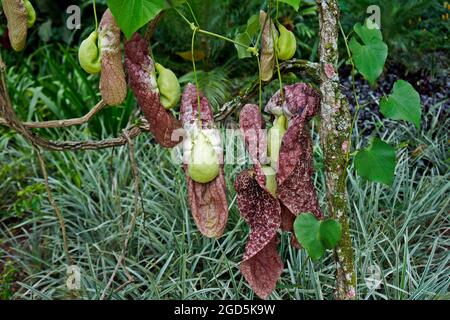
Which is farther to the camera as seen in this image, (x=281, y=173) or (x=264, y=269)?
(x=264, y=269)

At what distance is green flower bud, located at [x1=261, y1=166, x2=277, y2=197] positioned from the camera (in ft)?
3.98

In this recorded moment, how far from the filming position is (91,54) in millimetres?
1198

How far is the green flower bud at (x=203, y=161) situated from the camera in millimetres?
1149

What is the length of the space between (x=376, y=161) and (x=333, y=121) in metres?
0.12

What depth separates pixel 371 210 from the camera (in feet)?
7.79

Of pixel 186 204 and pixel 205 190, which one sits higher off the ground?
pixel 205 190

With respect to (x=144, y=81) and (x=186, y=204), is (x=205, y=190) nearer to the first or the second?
(x=144, y=81)

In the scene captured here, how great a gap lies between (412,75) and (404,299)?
1931 mm

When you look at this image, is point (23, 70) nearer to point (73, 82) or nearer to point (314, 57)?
point (73, 82)

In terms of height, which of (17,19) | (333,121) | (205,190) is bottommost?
(205,190)

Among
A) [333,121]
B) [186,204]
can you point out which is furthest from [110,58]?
[186,204]

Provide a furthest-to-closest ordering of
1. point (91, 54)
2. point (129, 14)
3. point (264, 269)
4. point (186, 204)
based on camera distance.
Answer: point (186, 204), point (264, 269), point (91, 54), point (129, 14)

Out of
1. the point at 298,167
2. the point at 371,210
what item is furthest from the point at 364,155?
the point at 371,210

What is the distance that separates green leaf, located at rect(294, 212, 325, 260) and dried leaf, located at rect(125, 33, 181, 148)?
30cm
